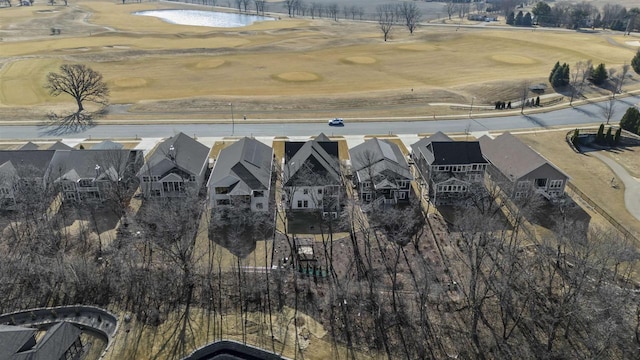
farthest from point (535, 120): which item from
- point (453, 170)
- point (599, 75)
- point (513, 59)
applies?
point (513, 59)

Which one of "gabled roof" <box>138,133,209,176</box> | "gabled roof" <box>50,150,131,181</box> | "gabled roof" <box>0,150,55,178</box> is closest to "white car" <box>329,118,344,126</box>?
"gabled roof" <box>138,133,209,176</box>

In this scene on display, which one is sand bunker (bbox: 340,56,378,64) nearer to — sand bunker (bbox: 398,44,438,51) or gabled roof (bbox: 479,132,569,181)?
sand bunker (bbox: 398,44,438,51)

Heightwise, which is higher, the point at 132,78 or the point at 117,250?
the point at 132,78

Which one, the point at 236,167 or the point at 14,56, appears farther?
the point at 14,56

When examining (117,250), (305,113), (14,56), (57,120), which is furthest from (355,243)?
(14,56)

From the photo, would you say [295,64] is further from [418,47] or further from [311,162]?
[311,162]

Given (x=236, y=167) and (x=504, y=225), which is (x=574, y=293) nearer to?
(x=504, y=225)
